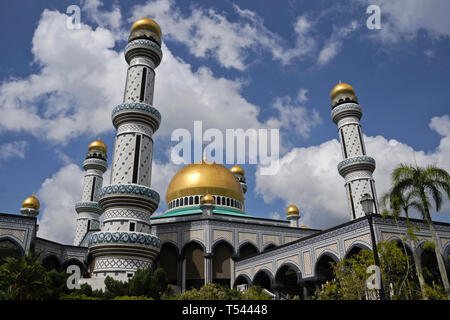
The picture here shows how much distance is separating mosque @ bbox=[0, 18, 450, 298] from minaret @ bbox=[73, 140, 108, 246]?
91mm

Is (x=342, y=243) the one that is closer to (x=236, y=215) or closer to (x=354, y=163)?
(x=354, y=163)

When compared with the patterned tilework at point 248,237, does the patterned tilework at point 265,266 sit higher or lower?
lower

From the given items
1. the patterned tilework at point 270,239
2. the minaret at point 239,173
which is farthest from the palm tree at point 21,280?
the minaret at point 239,173

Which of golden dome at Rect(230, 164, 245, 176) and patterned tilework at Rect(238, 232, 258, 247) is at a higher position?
golden dome at Rect(230, 164, 245, 176)

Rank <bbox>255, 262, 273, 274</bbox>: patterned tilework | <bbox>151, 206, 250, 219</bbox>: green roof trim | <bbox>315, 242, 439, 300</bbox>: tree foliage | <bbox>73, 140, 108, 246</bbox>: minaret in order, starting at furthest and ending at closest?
<bbox>73, 140, 108, 246</bbox>: minaret, <bbox>151, 206, 250, 219</bbox>: green roof trim, <bbox>255, 262, 273, 274</bbox>: patterned tilework, <bbox>315, 242, 439, 300</bbox>: tree foliage

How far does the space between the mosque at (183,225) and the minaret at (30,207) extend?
10cm

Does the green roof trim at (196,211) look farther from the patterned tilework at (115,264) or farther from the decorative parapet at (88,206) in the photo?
the patterned tilework at (115,264)

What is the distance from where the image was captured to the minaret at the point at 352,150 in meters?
25.4

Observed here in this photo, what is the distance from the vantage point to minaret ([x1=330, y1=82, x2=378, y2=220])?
1000 inches

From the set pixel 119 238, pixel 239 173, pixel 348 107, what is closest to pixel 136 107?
pixel 119 238

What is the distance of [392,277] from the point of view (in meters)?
13.3

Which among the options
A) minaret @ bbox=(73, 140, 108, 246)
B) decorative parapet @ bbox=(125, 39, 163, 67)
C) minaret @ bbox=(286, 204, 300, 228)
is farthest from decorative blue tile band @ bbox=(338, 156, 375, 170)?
minaret @ bbox=(73, 140, 108, 246)

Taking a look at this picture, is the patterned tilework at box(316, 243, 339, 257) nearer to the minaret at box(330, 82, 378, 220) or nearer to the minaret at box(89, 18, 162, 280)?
the minaret at box(330, 82, 378, 220)
